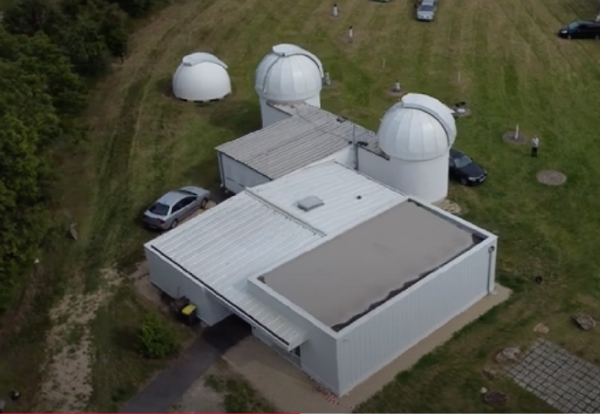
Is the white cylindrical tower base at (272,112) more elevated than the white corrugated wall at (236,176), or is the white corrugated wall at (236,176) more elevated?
the white cylindrical tower base at (272,112)

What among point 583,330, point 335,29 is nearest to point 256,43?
point 335,29

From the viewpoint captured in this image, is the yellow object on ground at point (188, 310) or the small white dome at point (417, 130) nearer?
the yellow object on ground at point (188, 310)

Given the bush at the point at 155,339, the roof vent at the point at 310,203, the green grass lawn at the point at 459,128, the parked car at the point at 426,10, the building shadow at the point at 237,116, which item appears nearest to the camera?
the bush at the point at 155,339

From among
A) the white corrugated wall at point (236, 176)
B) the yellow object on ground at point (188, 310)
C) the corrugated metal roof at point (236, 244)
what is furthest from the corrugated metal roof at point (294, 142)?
the yellow object on ground at point (188, 310)

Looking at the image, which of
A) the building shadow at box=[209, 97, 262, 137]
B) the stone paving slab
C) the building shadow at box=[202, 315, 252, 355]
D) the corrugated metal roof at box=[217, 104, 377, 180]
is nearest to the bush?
the building shadow at box=[202, 315, 252, 355]

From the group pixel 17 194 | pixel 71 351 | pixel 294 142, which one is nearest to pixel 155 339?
pixel 71 351

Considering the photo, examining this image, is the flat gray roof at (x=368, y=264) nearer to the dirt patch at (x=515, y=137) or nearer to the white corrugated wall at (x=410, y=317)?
the white corrugated wall at (x=410, y=317)

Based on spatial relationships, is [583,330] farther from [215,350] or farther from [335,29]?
[335,29]

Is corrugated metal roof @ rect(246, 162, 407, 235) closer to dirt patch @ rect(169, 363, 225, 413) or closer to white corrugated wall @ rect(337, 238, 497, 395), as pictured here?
white corrugated wall @ rect(337, 238, 497, 395)
